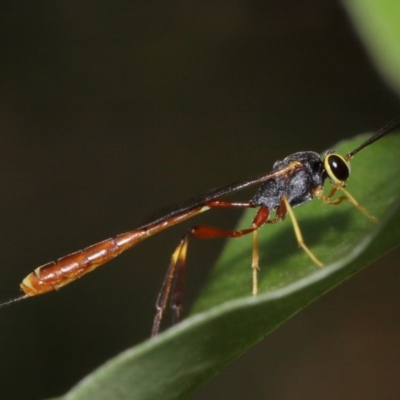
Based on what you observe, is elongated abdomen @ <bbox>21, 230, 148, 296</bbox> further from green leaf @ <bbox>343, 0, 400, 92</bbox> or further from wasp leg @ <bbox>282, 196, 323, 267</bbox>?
green leaf @ <bbox>343, 0, 400, 92</bbox>

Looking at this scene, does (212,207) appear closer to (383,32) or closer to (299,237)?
(299,237)

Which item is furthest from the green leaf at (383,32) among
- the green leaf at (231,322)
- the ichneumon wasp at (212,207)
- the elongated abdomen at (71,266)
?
the elongated abdomen at (71,266)

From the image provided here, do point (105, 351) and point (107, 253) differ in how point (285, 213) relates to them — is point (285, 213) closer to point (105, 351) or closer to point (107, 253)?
point (107, 253)

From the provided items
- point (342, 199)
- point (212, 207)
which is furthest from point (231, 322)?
point (212, 207)

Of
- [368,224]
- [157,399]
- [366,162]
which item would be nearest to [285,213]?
[366,162]

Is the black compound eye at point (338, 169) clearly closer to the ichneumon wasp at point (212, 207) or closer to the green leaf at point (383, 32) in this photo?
the ichneumon wasp at point (212, 207)

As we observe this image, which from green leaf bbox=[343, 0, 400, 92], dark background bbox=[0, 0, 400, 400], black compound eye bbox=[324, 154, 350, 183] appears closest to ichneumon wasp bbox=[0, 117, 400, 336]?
black compound eye bbox=[324, 154, 350, 183]
